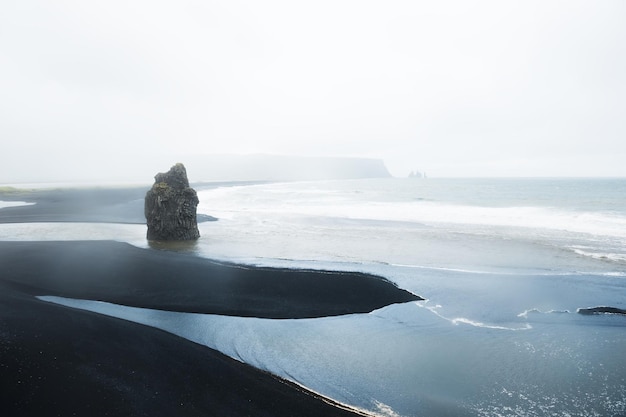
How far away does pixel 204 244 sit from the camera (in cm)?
2891

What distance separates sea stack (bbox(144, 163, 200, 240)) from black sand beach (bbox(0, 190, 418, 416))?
246 inches

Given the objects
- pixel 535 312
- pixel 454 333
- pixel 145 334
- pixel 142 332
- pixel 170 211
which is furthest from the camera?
pixel 170 211

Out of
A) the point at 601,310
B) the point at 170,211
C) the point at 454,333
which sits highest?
the point at 170,211

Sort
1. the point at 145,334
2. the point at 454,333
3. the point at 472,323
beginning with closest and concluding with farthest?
1. the point at 145,334
2. the point at 454,333
3. the point at 472,323

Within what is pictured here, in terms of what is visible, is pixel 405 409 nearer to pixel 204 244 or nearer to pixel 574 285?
pixel 574 285

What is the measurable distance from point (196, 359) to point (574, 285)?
737 inches

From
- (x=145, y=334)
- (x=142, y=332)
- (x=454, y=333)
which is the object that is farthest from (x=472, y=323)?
(x=142, y=332)

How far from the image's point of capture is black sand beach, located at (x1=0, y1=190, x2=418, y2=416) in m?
9.02

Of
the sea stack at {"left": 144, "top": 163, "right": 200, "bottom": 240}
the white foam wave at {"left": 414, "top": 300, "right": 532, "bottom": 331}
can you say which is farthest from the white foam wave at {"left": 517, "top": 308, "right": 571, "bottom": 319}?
the sea stack at {"left": 144, "top": 163, "right": 200, "bottom": 240}

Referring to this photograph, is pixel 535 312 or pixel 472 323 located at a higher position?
pixel 535 312

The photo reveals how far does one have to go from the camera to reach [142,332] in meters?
12.9

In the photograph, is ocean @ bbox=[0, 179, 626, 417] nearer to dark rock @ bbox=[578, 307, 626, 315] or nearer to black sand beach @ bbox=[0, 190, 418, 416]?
dark rock @ bbox=[578, 307, 626, 315]

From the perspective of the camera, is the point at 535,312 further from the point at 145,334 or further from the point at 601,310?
the point at 145,334

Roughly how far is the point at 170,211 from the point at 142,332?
18.4 m
